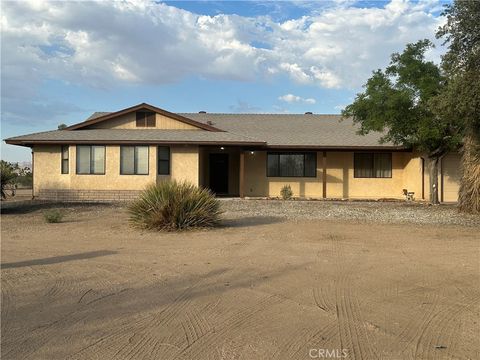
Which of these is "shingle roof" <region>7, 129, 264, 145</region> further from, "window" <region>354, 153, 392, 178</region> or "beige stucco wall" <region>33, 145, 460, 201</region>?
"window" <region>354, 153, 392, 178</region>

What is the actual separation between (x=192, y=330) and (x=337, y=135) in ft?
75.7

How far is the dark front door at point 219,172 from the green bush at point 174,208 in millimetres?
13884

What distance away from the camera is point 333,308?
602 centimetres

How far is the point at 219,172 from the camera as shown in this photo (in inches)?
1096

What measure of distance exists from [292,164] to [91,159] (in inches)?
388

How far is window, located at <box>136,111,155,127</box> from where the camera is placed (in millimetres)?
25766

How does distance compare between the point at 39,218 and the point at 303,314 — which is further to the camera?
the point at 39,218

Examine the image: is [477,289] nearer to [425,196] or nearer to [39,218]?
[39,218]

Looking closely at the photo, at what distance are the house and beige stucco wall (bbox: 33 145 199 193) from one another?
1.8 inches

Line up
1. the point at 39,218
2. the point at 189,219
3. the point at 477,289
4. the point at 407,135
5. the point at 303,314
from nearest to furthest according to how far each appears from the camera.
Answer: the point at 303,314 → the point at 477,289 → the point at 189,219 → the point at 39,218 → the point at 407,135

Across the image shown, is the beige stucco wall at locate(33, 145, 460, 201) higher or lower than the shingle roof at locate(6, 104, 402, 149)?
lower

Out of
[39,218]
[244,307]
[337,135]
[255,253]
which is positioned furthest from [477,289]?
[337,135]

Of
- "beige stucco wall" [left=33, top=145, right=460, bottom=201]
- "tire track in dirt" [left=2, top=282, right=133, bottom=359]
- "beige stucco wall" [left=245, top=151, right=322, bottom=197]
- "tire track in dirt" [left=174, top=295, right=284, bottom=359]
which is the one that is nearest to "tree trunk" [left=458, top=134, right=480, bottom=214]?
"beige stucco wall" [left=33, top=145, right=460, bottom=201]

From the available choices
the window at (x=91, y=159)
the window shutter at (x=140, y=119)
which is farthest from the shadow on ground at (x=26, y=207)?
the window shutter at (x=140, y=119)
